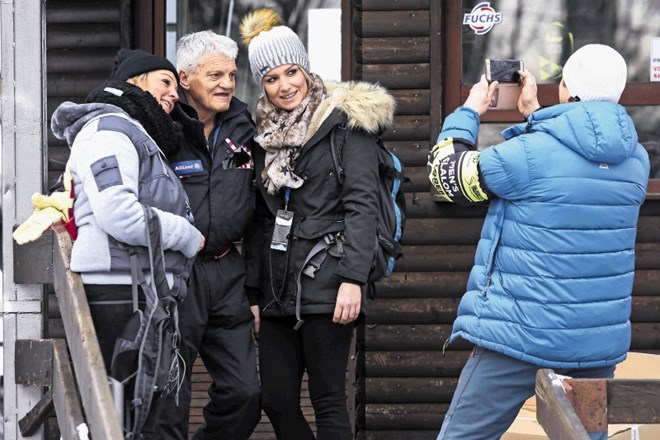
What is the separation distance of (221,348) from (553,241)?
58.8 inches

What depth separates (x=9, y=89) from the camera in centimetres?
488

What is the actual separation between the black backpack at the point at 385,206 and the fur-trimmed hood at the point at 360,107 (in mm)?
68

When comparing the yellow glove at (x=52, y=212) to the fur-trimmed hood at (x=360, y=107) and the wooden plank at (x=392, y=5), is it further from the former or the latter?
the wooden plank at (x=392, y=5)

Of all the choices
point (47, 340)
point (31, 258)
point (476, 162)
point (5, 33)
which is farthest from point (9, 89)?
point (476, 162)

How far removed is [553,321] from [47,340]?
187 centimetres

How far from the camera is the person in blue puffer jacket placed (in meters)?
4.53

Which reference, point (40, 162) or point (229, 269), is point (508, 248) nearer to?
point (229, 269)

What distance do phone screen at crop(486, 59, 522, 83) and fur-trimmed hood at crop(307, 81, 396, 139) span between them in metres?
0.51

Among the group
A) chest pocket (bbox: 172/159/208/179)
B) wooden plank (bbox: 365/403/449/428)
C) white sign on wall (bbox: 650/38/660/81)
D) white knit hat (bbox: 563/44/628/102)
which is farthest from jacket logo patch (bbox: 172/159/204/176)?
white sign on wall (bbox: 650/38/660/81)

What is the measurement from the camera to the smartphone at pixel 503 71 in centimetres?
493

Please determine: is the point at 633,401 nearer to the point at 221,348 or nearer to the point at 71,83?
the point at 221,348

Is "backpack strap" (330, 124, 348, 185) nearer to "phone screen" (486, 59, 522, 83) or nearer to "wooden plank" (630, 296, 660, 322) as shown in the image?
"phone screen" (486, 59, 522, 83)

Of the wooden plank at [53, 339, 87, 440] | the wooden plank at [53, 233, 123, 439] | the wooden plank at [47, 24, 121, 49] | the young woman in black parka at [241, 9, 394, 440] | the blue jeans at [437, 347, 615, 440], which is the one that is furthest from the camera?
the wooden plank at [47, 24, 121, 49]

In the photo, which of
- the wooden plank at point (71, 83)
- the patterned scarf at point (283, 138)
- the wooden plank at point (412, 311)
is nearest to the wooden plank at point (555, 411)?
the patterned scarf at point (283, 138)
